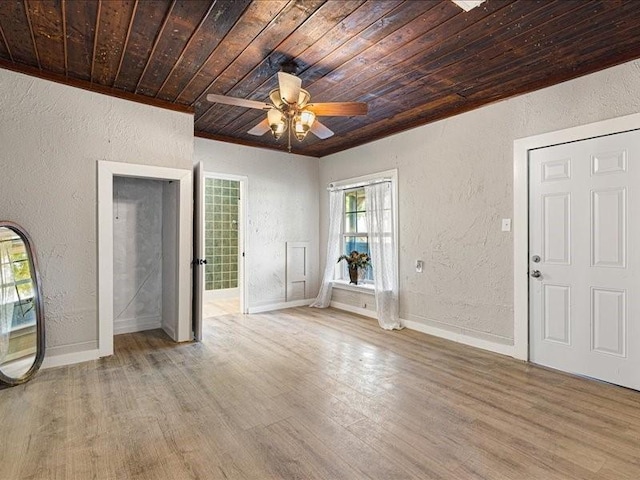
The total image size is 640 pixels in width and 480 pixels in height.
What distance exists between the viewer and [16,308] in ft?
9.37

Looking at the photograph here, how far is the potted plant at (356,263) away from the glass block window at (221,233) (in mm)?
2522

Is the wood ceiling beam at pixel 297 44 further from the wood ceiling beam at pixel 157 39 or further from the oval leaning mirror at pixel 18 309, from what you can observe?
the oval leaning mirror at pixel 18 309

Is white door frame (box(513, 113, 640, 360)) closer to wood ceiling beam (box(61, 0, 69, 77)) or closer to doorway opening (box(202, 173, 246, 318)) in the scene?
wood ceiling beam (box(61, 0, 69, 77))

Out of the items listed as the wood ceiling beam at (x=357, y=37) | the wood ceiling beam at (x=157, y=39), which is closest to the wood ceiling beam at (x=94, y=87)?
the wood ceiling beam at (x=157, y=39)

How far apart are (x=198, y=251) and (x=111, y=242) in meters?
0.85

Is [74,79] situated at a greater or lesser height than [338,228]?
greater

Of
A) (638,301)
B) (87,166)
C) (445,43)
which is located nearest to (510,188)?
(638,301)

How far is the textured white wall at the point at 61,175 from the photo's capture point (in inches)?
116

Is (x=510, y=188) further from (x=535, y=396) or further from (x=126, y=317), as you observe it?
(x=126, y=317)

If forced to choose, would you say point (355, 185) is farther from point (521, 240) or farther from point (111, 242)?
point (111, 242)

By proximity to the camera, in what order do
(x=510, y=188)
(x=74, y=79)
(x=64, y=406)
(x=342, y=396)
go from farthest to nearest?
(x=510, y=188)
(x=74, y=79)
(x=342, y=396)
(x=64, y=406)

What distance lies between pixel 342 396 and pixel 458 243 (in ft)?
7.24

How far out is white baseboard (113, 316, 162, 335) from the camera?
13.8ft

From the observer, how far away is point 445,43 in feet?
8.14
